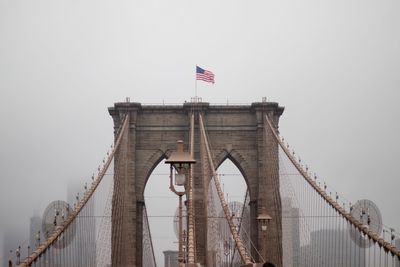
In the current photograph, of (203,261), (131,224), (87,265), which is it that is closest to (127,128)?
(131,224)

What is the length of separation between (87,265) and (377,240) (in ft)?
49.9

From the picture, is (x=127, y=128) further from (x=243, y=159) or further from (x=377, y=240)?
(x=377, y=240)

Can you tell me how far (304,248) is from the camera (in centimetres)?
3180

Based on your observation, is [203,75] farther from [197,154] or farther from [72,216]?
[72,216]

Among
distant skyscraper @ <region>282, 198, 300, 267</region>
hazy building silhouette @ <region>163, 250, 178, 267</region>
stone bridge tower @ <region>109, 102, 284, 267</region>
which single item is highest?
stone bridge tower @ <region>109, 102, 284, 267</region>

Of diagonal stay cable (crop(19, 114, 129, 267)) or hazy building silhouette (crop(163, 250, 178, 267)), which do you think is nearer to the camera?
diagonal stay cable (crop(19, 114, 129, 267))

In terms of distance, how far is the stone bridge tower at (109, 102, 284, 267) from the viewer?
39.3 m

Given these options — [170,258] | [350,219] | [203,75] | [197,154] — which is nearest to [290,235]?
[197,154]

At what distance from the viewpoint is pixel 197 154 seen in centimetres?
4038

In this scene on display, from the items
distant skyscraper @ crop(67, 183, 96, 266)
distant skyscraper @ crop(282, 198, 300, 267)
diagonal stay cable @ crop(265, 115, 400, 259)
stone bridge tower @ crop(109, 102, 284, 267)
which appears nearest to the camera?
diagonal stay cable @ crop(265, 115, 400, 259)

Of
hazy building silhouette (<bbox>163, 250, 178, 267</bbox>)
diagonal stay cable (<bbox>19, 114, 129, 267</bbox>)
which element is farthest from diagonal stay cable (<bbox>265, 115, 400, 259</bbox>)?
hazy building silhouette (<bbox>163, 250, 178, 267</bbox>)

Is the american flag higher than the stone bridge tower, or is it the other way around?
the american flag

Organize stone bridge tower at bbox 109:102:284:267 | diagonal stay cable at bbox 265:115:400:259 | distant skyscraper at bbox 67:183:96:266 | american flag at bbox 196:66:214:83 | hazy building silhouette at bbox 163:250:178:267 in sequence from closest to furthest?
diagonal stay cable at bbox 265:115:400:259 → distant skyscraper at bbox 67:183:96:266 → stone bridge tower at bbox 109:102:284:267 → american flag at bbox 196:66:214:83 → hazy building silhouette at bbox 163:250:178:267

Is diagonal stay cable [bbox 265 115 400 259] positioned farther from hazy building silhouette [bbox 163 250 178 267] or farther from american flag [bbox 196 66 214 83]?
hazy building silhouette [bbox 163 250 178 267]
